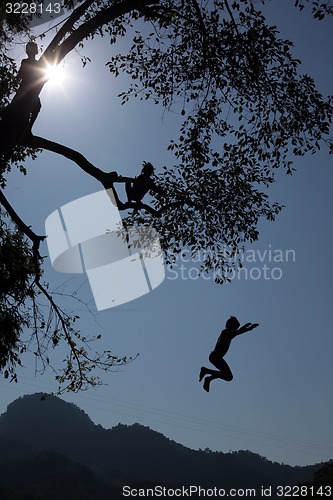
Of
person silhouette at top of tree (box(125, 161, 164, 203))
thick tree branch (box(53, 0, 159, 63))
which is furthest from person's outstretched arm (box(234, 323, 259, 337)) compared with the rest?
thick tree branch (box(53, 0, 159, 63))

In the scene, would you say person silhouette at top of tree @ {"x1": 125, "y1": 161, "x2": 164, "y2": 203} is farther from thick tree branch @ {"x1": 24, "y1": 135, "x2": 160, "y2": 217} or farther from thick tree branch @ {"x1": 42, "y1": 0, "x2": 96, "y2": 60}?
thick tree branch @ {"x1": 42, "y1": 0, "x2": 96, "y2": 60}

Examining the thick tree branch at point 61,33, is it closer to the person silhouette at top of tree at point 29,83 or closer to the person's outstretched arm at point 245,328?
the person silhouette at top of tree at point 29,83

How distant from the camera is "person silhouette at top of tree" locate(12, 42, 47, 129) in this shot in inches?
340

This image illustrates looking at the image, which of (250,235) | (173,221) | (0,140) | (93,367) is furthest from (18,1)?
(93,367)

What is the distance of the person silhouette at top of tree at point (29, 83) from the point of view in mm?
8625

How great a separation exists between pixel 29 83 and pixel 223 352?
6.15m

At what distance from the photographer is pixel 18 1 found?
12.3 metres

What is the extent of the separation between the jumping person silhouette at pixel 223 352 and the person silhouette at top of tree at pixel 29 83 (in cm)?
522

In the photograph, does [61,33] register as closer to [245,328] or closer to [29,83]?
[29,83]

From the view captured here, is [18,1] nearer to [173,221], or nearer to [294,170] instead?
[173,221]

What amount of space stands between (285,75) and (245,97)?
1.04 metres

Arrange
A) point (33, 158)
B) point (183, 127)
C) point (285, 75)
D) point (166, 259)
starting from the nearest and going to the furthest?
point (285, 75), point (183, 127), point (166, 259), point (33, 158)

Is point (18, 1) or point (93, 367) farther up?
point (18, 1)

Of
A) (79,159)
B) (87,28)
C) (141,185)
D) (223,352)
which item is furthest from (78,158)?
(223,352)
